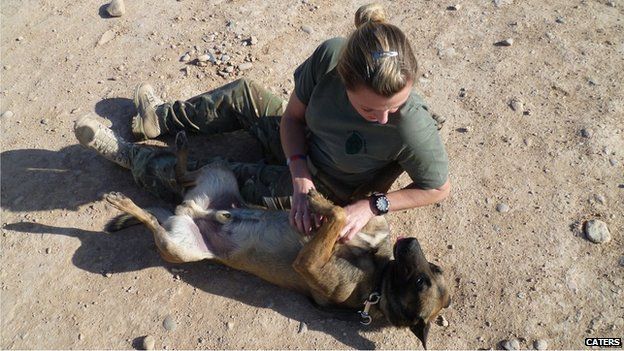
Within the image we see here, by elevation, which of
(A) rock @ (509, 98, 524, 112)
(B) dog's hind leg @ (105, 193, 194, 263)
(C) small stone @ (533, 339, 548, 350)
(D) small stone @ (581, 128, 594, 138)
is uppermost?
(B) dog's hind leg @ (105, 193, 194, 263)

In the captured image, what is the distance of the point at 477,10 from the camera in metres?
5.22

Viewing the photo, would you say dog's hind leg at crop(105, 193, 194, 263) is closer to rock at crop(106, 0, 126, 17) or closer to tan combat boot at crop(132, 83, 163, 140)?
tan combat boot at crop(132, 83, 163, 140)

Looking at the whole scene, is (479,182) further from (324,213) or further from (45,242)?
(45,242)

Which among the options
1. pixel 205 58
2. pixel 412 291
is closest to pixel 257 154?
pixel 205 58

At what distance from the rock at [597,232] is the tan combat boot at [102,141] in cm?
371

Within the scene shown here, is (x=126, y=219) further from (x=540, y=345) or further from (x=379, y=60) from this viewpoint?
(x=540, y=345)

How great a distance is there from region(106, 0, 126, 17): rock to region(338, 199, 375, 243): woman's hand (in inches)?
140

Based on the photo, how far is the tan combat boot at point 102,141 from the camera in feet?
12.7

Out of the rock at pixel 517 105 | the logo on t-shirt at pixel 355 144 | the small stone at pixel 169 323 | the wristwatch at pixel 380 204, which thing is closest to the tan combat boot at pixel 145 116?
the small stone at pixel 169 323

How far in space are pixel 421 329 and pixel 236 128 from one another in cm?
222

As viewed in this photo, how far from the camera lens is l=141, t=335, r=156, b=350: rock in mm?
3426

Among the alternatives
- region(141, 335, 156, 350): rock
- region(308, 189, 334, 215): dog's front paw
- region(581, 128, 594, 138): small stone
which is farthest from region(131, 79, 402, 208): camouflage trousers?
region(581, 128, 594, 138): small stone

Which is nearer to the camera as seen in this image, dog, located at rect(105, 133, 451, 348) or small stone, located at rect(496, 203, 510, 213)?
dog, located at rect(105, 133, 451, 348)

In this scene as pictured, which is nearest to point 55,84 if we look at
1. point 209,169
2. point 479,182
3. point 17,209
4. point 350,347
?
point 17,209
